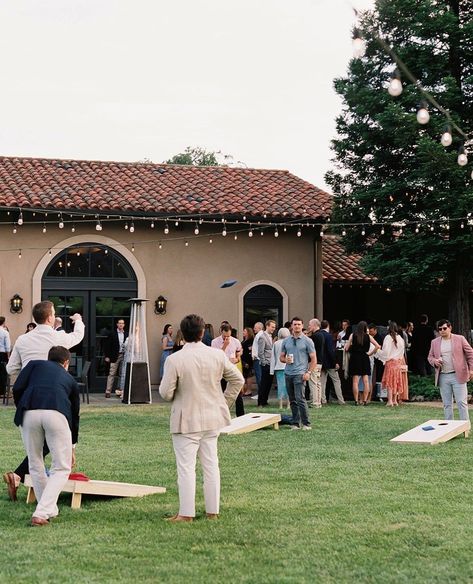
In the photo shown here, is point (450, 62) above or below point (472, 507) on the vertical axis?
above

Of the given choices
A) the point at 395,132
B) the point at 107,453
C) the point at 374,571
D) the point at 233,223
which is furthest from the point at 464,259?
the point at 374,571

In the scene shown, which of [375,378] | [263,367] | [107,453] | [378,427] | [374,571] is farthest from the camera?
[375,378]

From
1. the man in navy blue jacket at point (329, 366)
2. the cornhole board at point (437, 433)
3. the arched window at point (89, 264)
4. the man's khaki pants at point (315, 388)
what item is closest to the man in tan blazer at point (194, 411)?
the cornhole board at point (437, 433)

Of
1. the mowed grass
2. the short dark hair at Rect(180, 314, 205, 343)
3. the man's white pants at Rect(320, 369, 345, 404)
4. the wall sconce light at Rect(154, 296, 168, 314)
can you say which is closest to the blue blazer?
the mowed grass

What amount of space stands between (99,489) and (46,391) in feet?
4.27

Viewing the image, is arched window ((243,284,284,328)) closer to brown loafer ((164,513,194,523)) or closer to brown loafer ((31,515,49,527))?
brown loafer ((164,513,194,523))

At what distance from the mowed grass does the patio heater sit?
7741 millimetres

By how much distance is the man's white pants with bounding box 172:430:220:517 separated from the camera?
26.8ft

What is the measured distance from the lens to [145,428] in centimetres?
1606

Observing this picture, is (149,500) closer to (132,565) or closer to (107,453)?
(132,565)

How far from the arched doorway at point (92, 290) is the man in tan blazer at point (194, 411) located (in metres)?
16.0

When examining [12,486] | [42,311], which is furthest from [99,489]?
[42,311]

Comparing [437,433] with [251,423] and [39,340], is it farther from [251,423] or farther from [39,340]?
[39,340]

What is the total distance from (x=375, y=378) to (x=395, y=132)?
5.69 meters
